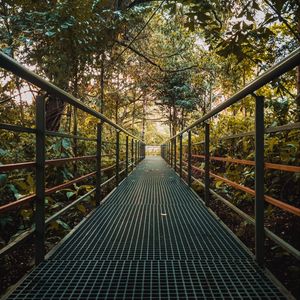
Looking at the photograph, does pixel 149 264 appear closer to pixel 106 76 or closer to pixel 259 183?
pixel 259 183

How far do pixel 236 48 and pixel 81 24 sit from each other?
7.36 ft

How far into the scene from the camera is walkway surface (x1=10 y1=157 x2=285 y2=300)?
1.28 m

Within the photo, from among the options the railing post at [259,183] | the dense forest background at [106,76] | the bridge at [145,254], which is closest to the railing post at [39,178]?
the bridge at [145,254]

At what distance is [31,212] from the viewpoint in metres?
2.26

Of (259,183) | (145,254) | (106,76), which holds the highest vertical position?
(106,76)

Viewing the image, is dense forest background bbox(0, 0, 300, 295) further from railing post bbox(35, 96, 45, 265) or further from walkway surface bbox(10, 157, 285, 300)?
walkway surface bbox(10, 157, 285, 300)

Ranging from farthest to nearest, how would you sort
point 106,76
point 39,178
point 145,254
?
point 106,76 < point 145,254 < point 39,178

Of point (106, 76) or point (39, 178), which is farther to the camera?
point (106, 76)

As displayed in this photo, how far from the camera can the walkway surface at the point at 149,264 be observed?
128 centimetres

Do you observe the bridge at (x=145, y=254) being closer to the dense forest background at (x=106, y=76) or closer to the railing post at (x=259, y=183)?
the railing post at (x=259, y=183)

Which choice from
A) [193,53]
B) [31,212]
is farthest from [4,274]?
[193,53]

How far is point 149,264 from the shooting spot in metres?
1.58

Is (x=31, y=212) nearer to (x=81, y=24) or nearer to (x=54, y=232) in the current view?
(x=54, y=232)

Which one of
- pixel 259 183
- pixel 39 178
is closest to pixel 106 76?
pixel 39 178
